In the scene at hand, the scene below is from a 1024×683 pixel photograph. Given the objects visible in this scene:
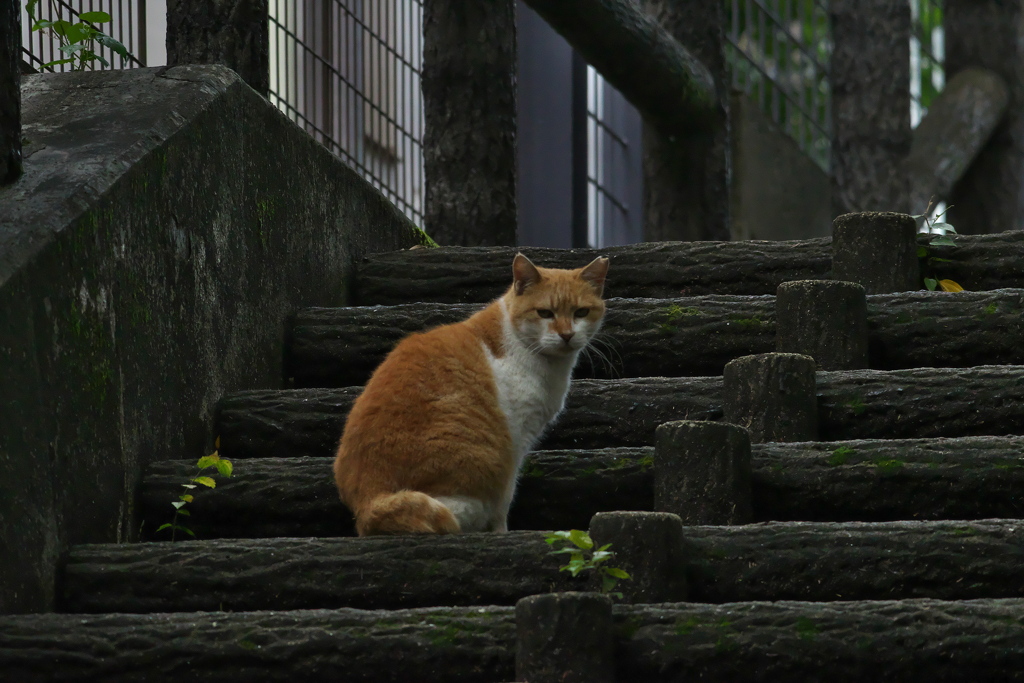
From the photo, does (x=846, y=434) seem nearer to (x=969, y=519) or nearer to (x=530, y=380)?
(x=969, y=519)

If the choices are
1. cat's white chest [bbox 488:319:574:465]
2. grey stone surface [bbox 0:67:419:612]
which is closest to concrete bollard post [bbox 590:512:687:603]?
cat's white chest [bbox 488:319:574:465]

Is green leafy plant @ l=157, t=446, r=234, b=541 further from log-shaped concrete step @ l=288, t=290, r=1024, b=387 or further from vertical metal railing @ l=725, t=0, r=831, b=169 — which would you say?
vertical metal railing @ l=725, t=0, r=831, b=169

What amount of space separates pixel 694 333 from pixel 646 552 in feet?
3.88

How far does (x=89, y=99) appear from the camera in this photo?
130 inches

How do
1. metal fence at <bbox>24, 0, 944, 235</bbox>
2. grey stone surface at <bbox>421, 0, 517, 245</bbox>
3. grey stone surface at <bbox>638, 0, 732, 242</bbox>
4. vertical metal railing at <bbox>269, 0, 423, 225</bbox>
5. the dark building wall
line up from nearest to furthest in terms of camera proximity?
grey stone surface at <bbox>421, 0, 517, 245</bbox> < metal fence at <bbox>24, 0, 944, 235</bbox> < vertical metal railing at <bbox>269, 0, 423, 225</bbox> < grey stone surface at <bbox>638, 0, 732, 242</bbox> < the dark building wall

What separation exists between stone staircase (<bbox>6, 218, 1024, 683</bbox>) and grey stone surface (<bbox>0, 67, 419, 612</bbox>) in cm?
13

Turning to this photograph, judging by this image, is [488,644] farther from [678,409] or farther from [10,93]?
[10,93]

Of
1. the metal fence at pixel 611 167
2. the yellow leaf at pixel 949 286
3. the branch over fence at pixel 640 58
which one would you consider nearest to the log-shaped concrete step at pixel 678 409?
the yellow leaf at pixel 949 286

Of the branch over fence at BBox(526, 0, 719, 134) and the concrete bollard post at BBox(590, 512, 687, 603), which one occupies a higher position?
the branch over fence at BBox(526, 0, 719, 134)

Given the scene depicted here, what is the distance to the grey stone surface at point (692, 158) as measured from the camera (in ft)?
21.6

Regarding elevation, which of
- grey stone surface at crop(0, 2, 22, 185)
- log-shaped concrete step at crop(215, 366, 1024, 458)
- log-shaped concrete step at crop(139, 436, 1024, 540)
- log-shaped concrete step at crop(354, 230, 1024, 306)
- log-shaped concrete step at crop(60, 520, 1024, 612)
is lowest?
log-shaped concrete step at crop(60, 520, 1024, 612)

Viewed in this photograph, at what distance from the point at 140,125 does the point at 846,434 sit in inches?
75.4

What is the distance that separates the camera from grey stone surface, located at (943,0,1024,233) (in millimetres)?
7621

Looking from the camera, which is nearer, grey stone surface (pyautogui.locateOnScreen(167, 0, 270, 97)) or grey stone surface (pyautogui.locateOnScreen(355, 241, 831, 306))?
grey stone surface (pyautogui.locateOnScreen(355, 241, 831, 306))
